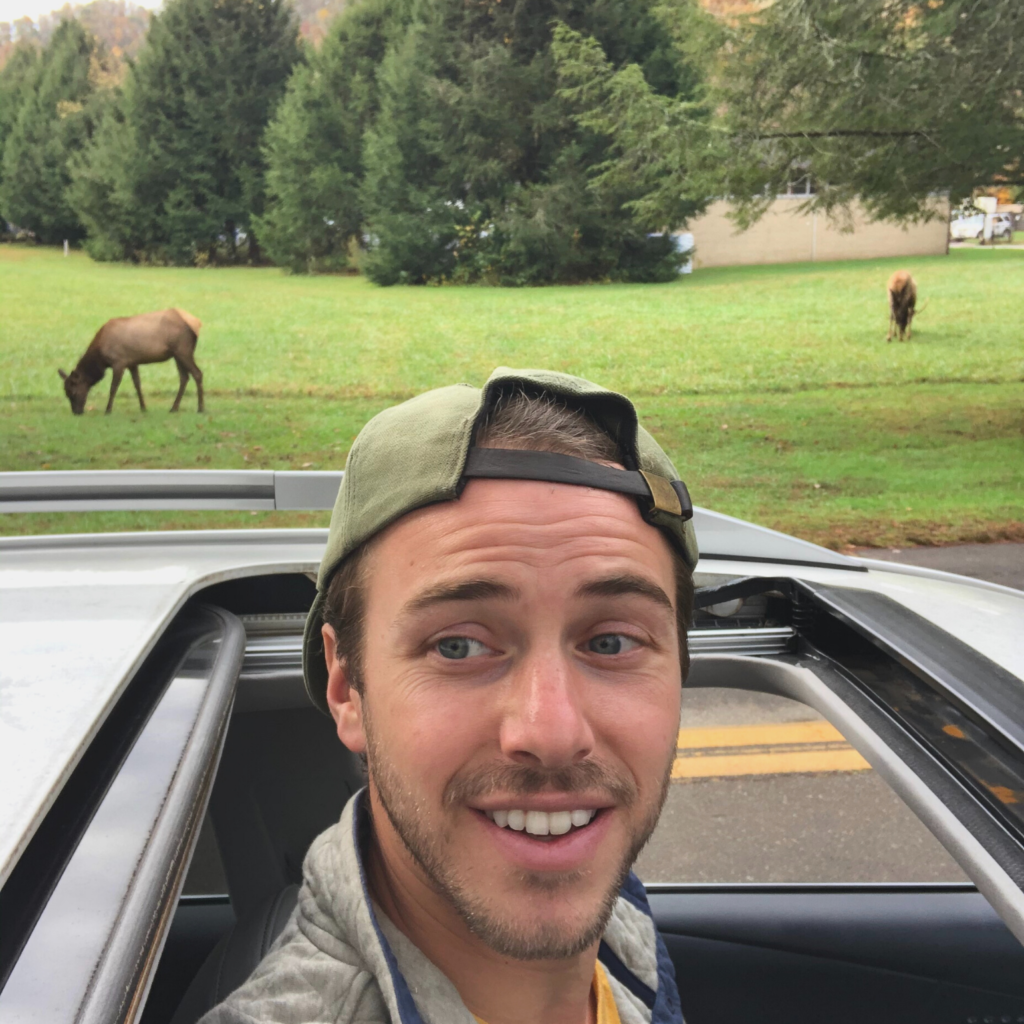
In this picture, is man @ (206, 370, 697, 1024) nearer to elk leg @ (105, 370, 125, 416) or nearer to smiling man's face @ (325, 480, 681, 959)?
smiling man's face @ (325, 480, 681, 959)

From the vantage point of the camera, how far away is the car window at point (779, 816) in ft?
9.79

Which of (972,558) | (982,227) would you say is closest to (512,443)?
(972,558)

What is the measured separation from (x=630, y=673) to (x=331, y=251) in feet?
28.5

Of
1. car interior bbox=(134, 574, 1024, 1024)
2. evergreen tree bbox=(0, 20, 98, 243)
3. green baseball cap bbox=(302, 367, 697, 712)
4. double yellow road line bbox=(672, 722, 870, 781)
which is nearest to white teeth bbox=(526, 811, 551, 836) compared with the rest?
green baseball cap bbox=(302, 367, 697, 712)

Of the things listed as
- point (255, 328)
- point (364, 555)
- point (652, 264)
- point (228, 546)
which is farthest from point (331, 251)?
point (364, 555)

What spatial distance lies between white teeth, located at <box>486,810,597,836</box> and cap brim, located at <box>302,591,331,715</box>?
1.29 ft

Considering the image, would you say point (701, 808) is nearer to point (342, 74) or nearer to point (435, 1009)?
point (435, 1009)

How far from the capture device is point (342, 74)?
905cm

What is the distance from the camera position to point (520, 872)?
0.91m

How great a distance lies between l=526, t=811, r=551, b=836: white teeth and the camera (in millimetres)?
910

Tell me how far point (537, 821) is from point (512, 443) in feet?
1.15

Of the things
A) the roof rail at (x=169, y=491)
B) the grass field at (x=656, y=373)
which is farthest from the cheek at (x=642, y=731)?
the grass field at (x=656, y=373)

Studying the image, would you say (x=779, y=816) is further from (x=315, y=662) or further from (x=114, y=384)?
(x=114, y=384)

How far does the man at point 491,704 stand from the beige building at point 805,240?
31.4 ft
